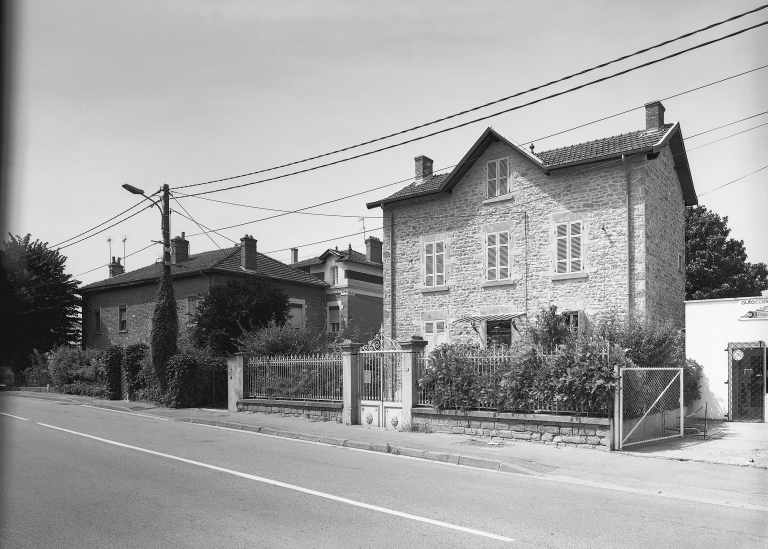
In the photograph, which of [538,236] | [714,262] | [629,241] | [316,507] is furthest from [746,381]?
[714,262]

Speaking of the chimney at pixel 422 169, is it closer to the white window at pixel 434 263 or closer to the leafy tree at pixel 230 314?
the white window at pixel 434 263

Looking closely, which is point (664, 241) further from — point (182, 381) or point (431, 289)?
point (182, 381)

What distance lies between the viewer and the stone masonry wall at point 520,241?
1905 cm

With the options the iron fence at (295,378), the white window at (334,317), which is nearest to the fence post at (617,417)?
the iron fence at (295,378)

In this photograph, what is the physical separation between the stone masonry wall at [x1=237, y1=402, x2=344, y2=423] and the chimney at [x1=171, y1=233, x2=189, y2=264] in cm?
1819

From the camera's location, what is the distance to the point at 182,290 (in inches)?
1309

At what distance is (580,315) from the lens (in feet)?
63.2

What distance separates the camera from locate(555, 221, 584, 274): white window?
64.6ft

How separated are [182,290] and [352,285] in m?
10.8

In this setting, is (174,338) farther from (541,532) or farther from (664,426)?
(541,532)

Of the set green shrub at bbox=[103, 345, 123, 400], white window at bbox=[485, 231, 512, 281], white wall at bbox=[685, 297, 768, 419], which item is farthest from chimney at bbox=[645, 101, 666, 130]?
green shrub at bbox=[103, 345, 123, 400]

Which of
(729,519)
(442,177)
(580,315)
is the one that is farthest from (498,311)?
(729,519)

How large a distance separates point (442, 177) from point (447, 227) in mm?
2901

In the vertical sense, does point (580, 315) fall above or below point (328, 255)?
below
